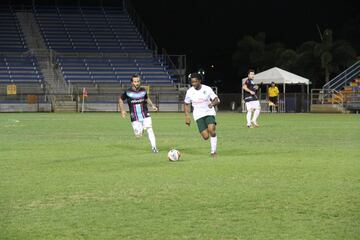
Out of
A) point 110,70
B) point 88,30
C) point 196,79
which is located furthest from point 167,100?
point 196,79

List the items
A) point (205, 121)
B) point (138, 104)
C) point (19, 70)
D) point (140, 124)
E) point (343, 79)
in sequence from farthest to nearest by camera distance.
Answer: 1. point (19, 70)
2. point (343, 79)
3. point (140, 124)
4. point (138, 104)
5. point (205, 121)

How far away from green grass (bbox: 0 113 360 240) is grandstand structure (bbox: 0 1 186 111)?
A: 3796cm

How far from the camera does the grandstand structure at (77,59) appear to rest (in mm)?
55500

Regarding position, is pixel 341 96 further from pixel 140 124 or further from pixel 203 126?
pixel 203 126

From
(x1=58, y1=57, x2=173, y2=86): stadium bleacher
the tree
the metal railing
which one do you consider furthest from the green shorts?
the tree

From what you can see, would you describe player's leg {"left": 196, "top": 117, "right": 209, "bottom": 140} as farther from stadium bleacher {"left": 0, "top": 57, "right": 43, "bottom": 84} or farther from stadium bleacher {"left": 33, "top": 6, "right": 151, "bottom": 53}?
stadium bleacher {"left": 33, "top": 6, "right": 151, "bottom": 53}

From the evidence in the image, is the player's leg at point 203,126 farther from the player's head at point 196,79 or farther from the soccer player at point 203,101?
the player's head at point 196,79

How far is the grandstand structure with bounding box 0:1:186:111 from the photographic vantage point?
55500 mm

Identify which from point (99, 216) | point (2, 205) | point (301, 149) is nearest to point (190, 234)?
point (99, 216)

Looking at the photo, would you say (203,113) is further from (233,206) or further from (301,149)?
(233,206)

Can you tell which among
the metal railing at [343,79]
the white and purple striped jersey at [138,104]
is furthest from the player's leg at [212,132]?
the metal railing at [343,79]

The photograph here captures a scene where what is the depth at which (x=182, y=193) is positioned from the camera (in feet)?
32.4

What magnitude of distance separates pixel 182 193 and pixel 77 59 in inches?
2108

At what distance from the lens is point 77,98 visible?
179 ft
